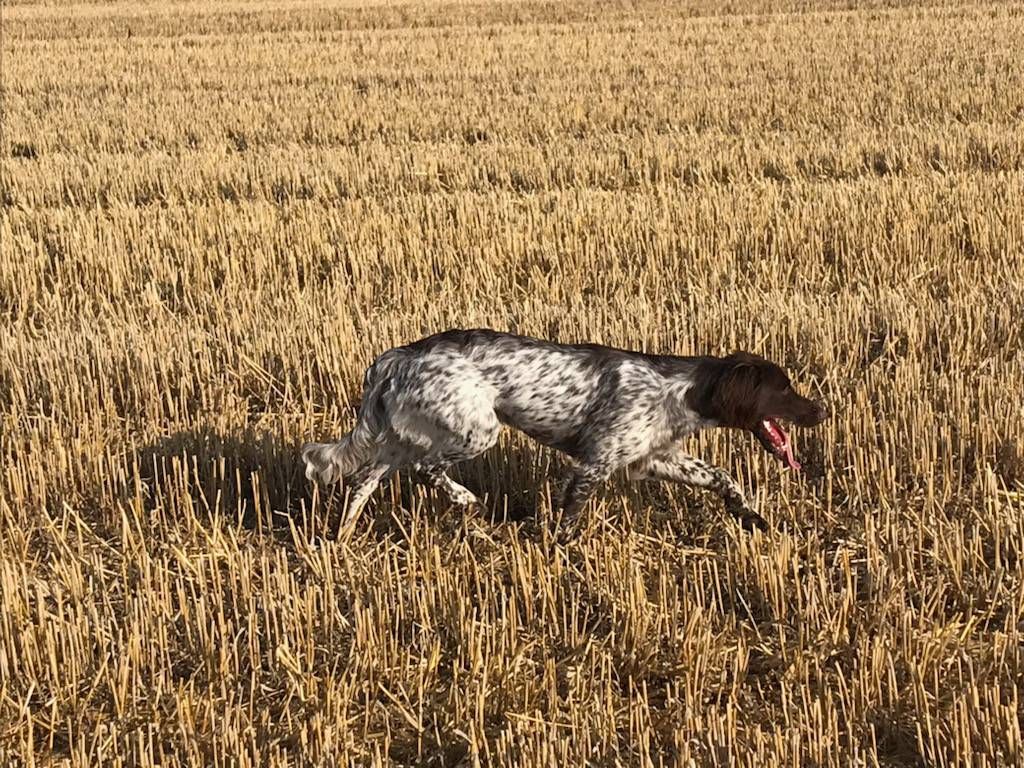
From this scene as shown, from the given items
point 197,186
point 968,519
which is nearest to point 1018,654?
point 968,519

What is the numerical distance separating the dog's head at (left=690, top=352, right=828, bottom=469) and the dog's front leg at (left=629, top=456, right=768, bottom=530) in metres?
0.22

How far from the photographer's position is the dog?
16.0 feet

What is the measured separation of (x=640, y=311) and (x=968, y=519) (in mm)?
2747

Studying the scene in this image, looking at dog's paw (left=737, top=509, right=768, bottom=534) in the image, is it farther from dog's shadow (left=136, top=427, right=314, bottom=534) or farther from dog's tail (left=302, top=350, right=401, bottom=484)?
dog's shadow (left=136, top=427, right=314, bottom=534)

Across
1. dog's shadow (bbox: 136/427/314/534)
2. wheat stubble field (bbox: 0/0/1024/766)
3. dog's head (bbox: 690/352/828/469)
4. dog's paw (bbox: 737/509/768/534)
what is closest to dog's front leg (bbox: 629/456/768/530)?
dog's paw (bbox: 737/509/768/534)

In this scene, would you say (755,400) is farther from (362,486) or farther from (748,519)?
(362,486)

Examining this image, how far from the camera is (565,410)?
4992 mm

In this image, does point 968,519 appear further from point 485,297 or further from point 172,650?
point 485,297

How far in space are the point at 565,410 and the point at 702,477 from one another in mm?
592

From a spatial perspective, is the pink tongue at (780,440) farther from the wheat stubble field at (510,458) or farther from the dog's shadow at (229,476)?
the dog's shadow at (229,476)

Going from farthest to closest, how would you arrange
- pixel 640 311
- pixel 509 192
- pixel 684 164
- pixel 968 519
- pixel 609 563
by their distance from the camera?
1. pixel 684 164
2. pixel 509 192
3. pixel 640 311
4. pixel 968 519
5. pixel 609 563

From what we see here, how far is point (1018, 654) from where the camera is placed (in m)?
3.89

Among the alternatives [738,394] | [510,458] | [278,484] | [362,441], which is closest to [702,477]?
[738,394]

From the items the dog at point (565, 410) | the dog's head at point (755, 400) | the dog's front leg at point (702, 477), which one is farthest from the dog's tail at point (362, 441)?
the dog's head at point (755, 400)
